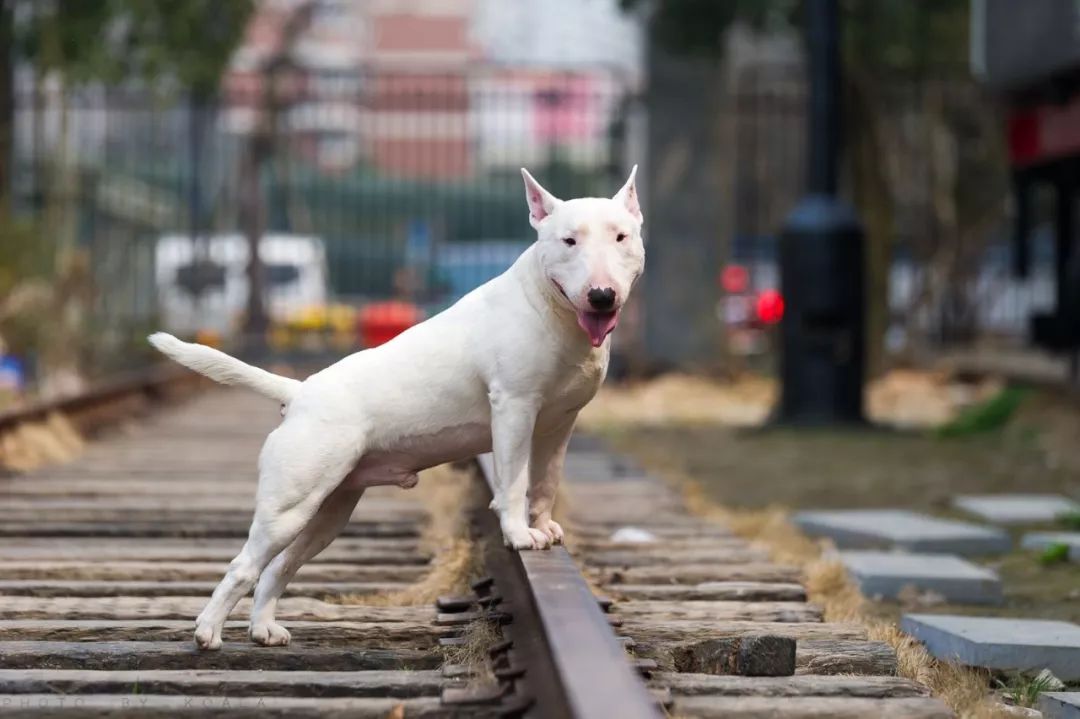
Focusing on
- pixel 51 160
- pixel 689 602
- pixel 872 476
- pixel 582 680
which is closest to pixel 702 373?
pixel 51 160

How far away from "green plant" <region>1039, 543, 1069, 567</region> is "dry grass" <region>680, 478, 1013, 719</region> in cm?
86

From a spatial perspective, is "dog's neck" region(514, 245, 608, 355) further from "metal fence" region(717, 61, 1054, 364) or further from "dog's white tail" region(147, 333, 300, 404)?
"metal fence" region(717, 61, 1054, 364)

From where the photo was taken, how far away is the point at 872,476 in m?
10.8

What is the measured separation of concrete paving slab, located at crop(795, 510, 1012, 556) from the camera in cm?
753

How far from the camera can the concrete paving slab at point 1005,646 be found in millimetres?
5027

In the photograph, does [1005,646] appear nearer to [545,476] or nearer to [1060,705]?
[1060,705]

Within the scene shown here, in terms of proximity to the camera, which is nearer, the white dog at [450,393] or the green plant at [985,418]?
the white dog at [450,393]

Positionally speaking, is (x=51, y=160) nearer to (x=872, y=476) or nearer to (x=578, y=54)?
(x=872, y=476)

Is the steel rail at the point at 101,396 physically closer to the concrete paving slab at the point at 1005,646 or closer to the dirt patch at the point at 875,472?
the dirt patch at the point at 875,472

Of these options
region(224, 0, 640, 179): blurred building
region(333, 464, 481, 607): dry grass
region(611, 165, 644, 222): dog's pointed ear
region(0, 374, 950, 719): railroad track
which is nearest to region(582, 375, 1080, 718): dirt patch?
region(0, 374, 950, 719): railroad track

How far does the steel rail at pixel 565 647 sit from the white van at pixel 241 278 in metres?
17.1

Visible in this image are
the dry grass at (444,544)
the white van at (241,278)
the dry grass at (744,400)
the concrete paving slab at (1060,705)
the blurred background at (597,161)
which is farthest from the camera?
the white van at (241,278)

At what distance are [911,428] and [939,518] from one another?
4.90 meters

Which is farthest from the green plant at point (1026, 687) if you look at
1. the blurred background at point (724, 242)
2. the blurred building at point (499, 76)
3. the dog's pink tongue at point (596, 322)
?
the blurred building at point (499, 76)
